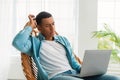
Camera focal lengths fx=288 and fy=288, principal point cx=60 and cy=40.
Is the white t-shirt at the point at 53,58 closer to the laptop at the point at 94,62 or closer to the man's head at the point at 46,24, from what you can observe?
the man's head at the point at 46,24

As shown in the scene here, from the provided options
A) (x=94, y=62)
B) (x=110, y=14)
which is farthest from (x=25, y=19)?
(x=94, y=62)

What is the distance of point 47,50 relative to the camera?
248cm

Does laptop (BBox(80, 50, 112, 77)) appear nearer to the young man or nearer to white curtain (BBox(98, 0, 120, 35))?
the young man

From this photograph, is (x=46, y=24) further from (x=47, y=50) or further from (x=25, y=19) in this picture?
(x=25, y=19)

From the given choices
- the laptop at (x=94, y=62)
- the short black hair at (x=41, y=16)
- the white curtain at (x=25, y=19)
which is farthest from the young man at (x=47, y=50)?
the white curtain at (x=25, y=19)

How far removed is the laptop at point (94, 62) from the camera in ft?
7.33

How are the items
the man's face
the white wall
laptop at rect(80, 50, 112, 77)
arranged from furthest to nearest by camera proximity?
1. the white wall
2. the man's face
3. laptop at rect(80, 50, 112, 77)

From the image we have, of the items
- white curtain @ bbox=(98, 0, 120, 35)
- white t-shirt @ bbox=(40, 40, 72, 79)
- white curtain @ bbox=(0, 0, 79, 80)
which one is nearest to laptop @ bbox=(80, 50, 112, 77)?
white t-shirt @ bbox=(40, 40, 72, 79)

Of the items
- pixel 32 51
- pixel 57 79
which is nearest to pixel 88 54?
pixel 57 79

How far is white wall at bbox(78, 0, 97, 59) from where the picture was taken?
380 cm

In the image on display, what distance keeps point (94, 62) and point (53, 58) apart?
1.25 feet

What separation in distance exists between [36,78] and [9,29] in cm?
140

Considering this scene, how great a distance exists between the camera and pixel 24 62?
241cm

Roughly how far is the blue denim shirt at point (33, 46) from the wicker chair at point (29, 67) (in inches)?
1.9
